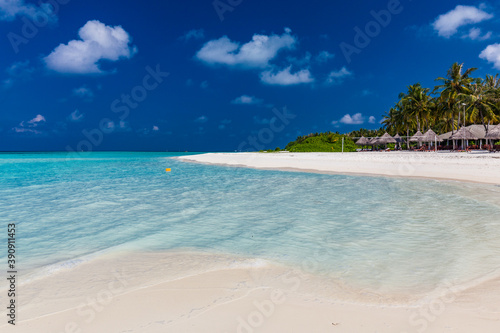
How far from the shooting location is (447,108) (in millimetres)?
47031

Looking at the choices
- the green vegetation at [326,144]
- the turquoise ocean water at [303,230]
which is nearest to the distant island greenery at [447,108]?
the green vegetation at [326,144]

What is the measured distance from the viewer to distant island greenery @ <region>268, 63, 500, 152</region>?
42.3 meters

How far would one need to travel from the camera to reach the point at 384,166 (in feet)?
74.7

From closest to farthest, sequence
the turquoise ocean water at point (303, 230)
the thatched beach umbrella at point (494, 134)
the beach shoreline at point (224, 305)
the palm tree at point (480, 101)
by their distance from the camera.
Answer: the beach shoreline at point (224, 305) < the turquoise ocean water at point (303, 230) < the thatched beach umbrella at point (494, 134) < the palm tree at point (480, 101)

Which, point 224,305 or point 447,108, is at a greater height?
point 447,108

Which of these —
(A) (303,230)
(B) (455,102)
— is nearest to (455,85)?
(B) (455,102)

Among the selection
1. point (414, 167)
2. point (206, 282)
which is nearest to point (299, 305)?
point (206, 282)

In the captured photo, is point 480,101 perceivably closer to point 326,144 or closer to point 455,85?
point 455,85

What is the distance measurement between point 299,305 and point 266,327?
1.85ft

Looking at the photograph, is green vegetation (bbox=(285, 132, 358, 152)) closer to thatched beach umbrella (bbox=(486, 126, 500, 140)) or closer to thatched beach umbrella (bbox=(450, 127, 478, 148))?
thatched beach umbrella (bbox=(450, 127, 478, 148))

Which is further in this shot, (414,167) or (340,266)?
(414,167)

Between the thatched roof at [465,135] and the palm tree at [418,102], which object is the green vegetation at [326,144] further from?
the thatched roof at [465,135]

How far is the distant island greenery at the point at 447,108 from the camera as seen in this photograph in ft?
139

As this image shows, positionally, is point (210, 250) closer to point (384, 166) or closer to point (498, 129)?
point (384, 166)
